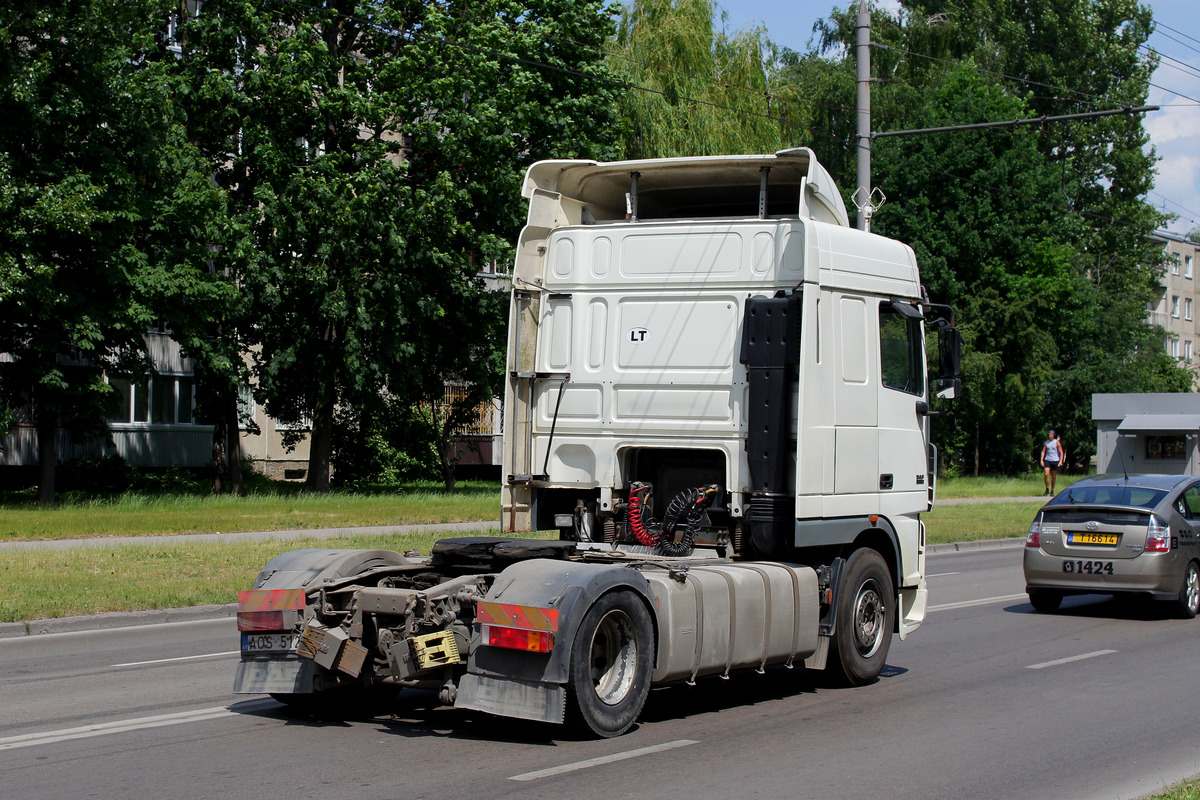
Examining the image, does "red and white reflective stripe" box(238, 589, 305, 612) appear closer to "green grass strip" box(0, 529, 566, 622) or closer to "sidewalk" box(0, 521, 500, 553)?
"green grass strip" box(0, 529, 566, 622)

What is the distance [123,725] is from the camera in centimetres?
775

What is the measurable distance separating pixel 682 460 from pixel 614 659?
239 centimetres

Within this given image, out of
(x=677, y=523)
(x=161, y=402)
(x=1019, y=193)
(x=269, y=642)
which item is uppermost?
(x=1019, y=193)

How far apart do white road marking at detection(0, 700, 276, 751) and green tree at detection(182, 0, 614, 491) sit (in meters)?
21.9

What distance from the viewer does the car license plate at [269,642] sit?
7.55 meters

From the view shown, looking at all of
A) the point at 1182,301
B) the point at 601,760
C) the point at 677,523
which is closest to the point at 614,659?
the point at 601,760

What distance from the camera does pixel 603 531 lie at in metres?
9.44

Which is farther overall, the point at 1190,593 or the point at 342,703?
the point at 1190,593

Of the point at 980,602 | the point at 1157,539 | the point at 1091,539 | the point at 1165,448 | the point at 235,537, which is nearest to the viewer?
the point at 1157,539

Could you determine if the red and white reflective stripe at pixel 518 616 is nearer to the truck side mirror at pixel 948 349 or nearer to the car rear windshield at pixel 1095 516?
the truck side mirror at pixel 948 349

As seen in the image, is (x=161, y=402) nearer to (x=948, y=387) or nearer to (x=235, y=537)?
(x=235, y=537)

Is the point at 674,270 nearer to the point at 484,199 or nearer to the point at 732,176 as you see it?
the point at 732,176

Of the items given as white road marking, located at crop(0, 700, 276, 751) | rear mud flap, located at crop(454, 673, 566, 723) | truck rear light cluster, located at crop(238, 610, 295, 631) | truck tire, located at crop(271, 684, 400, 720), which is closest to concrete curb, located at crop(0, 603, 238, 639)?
white road marking, located at crop(0, 700, 276, 751)

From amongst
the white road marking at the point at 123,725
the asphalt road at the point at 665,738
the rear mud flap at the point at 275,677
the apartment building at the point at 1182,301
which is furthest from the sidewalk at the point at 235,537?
the apartment building at the point at 1182,301
